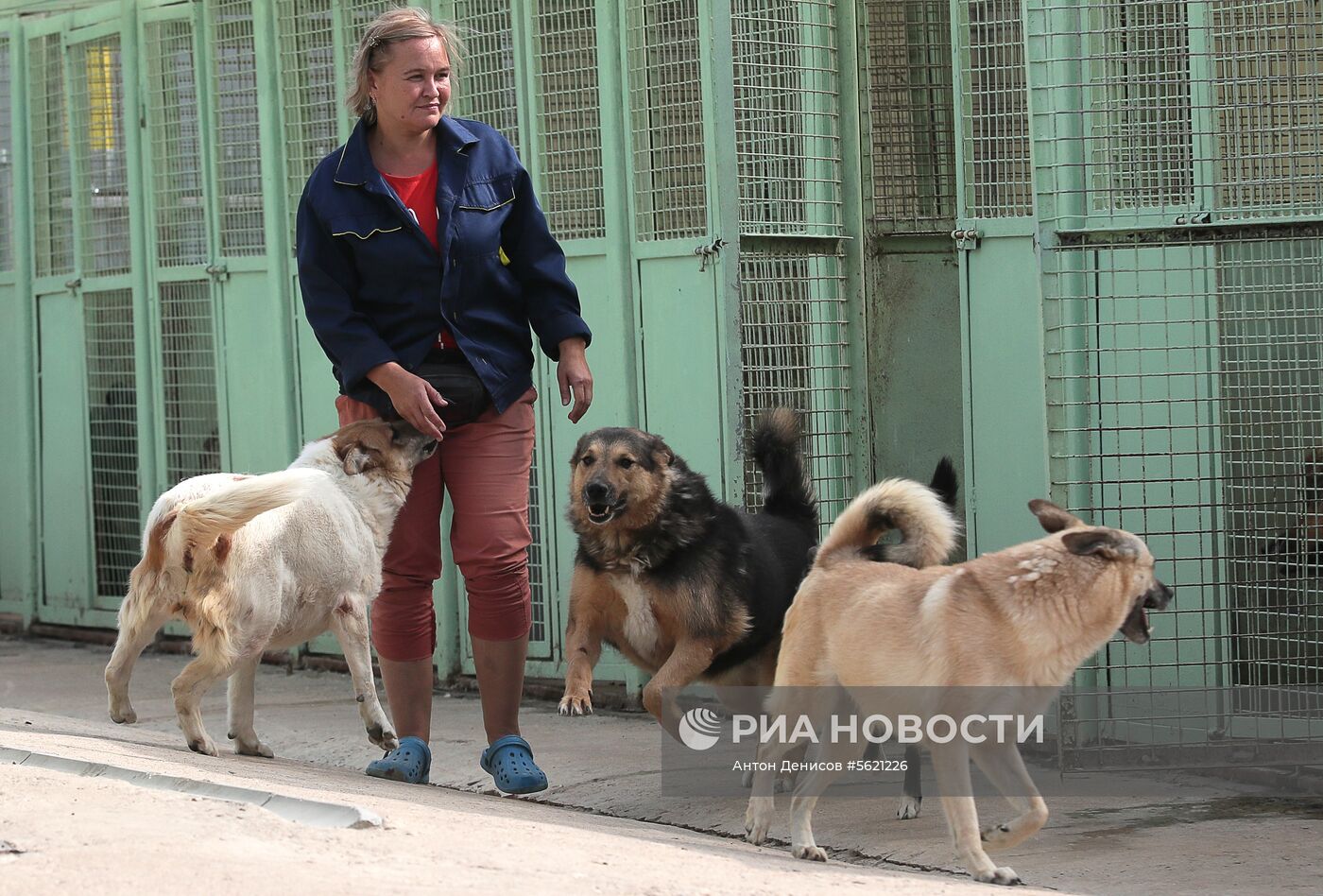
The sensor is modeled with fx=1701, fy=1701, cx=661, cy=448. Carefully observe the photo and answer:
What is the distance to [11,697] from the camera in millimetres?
7750

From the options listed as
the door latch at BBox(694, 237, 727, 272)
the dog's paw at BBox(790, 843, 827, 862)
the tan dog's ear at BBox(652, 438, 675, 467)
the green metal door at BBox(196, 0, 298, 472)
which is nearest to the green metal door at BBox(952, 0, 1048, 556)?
the door latch at BBox(694, 237, 727, 272)

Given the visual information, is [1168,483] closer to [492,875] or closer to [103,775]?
[492,875]

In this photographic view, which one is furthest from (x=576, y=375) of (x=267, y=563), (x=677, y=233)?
(x=677, y=233)

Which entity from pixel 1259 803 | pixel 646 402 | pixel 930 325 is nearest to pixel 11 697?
pixel 646 402

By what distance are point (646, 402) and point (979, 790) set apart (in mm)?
2385

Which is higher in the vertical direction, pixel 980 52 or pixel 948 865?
pixel 980 52

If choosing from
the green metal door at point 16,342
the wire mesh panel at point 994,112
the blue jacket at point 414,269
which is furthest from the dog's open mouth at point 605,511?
the green metal door at point 16,342

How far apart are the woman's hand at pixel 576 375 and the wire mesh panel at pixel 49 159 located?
16.9 feet

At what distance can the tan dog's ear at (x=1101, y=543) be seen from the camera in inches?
163

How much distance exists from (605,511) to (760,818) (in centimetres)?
122

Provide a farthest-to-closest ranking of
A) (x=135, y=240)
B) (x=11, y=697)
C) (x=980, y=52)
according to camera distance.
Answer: (x=135, y=240) → (x=11, y=697) → (x=980, y=52)

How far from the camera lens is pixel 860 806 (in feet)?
17.5

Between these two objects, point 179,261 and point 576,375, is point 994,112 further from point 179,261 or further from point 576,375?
point 179,261

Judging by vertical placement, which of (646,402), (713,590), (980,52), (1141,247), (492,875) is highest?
(980,52)
